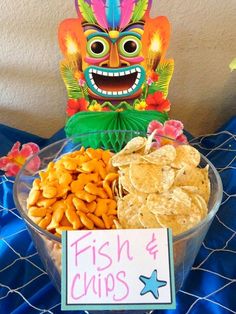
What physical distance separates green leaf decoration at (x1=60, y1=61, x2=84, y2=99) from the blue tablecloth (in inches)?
7.3

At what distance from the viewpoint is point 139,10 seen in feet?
2.03

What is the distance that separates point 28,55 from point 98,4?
22 cm

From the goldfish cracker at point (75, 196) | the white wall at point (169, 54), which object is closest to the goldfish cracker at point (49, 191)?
the goldfish cracker at point (75, 196)

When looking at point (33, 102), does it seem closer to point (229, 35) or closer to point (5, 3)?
point (5, 3)

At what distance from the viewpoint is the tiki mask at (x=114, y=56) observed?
622 millimetres

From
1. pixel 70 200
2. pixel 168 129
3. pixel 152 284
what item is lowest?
pixel 152 284

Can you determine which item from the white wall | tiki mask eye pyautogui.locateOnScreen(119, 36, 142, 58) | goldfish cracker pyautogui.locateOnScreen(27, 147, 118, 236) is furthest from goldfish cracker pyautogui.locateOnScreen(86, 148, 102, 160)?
the white wall

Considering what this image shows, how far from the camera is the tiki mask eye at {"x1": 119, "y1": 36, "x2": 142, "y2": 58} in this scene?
638 mm

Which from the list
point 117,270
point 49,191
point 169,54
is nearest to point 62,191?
point 49,191

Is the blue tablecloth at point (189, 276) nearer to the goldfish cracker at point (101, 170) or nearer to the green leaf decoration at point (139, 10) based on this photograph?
the goldfish cracker at point (101, 170)

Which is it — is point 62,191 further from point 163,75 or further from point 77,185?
point 163,75

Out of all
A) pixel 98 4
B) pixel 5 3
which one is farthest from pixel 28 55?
pixel 98 4

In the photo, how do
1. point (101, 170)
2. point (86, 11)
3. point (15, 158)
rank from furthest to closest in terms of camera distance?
1. point (15, 158)
2. point (86, 11)
3. point (101, 170)

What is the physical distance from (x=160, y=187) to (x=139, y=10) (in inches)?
11.6
